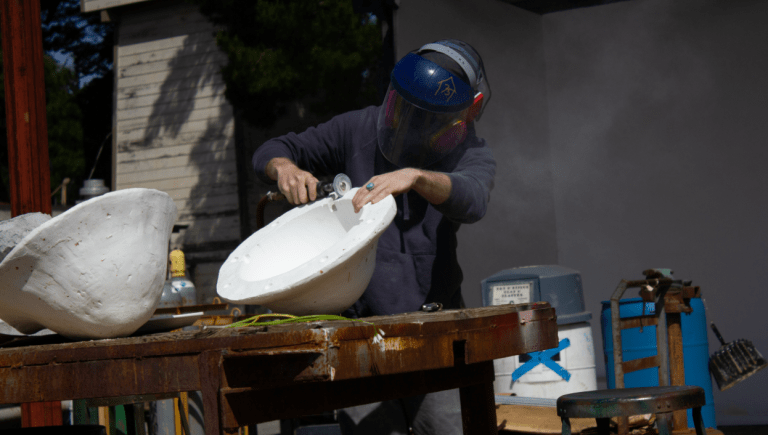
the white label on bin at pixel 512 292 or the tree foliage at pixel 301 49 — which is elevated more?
the tree foliage at pixel 301 49

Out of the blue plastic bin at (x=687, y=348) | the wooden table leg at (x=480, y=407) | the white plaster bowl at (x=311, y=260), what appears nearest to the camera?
the white plaster bowl at (x=311, y=260)

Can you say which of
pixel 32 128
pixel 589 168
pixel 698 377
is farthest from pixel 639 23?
pixel 32 128

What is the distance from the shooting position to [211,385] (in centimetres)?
88

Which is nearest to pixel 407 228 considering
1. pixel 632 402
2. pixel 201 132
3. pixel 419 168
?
pixel 419 168

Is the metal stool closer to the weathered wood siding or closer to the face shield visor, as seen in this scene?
the face shield visor

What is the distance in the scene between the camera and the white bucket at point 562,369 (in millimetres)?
3348

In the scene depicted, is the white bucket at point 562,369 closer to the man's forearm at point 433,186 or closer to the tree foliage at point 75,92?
the man's forearm at point 433,186

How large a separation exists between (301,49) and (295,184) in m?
4.26

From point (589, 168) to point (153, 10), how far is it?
5.28m

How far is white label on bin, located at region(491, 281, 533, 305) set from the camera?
350 centimetres

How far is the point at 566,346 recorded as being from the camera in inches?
132

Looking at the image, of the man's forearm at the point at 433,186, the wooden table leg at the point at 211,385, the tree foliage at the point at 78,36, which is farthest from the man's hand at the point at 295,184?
the tree foliage at the point at 78,36

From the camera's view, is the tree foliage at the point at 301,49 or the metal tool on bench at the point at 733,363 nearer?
the metal tool on bench at the point at 733,363

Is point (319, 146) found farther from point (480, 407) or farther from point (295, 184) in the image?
point (480, 407)
